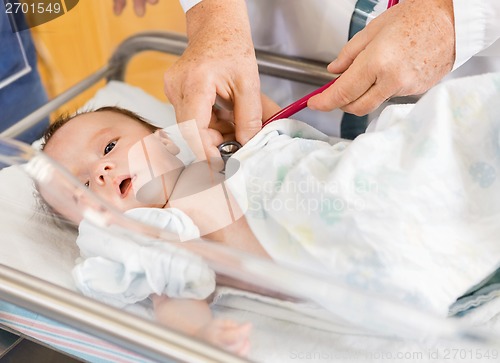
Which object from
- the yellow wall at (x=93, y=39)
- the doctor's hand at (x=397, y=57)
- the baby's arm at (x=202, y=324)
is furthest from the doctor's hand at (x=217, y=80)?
the yellow wall at (x=93, y=39)

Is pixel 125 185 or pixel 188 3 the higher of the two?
pixel 188 3

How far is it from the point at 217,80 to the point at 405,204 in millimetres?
349

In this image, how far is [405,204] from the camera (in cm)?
77

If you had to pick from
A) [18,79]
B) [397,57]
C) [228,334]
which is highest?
[397,57]

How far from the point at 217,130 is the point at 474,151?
0.38 m

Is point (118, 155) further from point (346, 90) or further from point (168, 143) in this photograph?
point (346, 90)

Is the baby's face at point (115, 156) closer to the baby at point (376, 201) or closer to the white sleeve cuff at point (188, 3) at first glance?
the baby at point (376, 201)

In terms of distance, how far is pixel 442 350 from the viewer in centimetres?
63

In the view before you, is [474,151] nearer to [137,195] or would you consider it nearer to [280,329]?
[280,329]

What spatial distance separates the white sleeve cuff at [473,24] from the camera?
92 centimetres

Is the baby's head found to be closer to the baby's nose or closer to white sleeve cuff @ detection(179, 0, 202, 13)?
the baby's nose

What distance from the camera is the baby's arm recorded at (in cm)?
66

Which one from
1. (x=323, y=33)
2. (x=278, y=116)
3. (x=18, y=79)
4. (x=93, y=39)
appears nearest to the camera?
(x=278, y=116)

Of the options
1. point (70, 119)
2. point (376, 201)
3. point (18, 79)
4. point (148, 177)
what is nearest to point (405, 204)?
point (376, 201)
